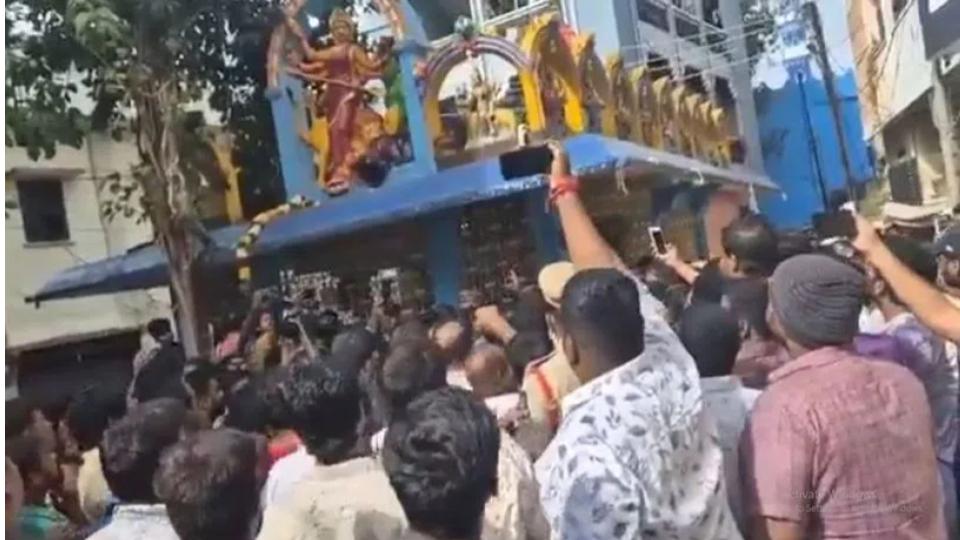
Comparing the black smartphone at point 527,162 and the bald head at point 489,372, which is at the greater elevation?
the black smartphone at point 527,162

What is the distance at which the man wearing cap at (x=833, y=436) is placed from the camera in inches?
55.3

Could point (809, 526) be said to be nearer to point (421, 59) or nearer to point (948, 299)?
point (948, 299)

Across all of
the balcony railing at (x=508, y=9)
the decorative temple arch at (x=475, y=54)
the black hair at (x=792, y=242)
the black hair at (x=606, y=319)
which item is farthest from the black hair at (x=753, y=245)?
the black hair at (x=606, y=319)

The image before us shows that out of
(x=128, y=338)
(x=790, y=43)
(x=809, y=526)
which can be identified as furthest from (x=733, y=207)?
(x=128, y=338)

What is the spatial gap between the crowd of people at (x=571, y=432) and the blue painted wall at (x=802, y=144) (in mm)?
265

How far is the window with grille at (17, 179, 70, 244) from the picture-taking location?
5.59ft

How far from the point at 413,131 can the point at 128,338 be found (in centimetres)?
57

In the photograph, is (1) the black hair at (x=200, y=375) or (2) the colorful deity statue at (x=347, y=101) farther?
(2) the colorful deity statue at (x=347, y=101)

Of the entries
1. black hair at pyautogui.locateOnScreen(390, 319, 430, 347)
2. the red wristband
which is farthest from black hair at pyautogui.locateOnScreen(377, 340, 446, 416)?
the red wristband

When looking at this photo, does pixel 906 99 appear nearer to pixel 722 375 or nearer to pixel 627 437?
pixel 722 375

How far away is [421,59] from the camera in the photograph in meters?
2.11

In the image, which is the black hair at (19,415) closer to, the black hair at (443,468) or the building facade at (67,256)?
the building facade at (67,256)

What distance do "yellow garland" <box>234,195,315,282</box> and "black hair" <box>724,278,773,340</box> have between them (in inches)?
26.5

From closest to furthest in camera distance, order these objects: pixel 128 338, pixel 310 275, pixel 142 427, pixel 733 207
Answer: pixel 142 427 → pixel 128 338 → pixel 310 275 → pixel 733 207
